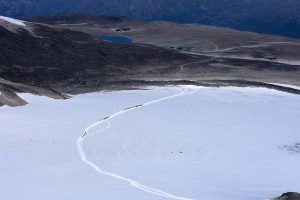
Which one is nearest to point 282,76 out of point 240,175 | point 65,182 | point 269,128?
point 269,128

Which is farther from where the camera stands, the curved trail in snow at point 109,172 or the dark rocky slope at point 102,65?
the dark rocky slope at point 102,65

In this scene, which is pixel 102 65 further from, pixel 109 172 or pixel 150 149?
pixel 109 172

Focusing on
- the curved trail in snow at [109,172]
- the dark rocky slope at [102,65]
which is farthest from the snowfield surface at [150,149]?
the dark rocky slope at [102,65]

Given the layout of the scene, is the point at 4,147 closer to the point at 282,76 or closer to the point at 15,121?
A: the point at 15,121

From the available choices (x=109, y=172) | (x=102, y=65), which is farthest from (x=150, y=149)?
(x=102, y=65)

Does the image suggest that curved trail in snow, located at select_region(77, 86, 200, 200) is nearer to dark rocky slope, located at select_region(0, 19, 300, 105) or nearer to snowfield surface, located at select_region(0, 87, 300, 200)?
snowfield surface, located at select_region(0, 87, 300, 200)

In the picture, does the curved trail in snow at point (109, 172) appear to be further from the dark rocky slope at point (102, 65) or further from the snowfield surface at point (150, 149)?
the dark rocky slope at point (102, 65)

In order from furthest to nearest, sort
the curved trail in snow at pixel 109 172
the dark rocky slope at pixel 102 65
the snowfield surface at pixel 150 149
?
the dark rocky slope at pixel 102 65 < the snowfield surface at pixel 150 149 < the curved trail in snow at pixel 109 172

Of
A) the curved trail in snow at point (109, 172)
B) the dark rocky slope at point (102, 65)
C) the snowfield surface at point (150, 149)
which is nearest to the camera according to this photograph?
the curved trail in snow at point (109, 172)

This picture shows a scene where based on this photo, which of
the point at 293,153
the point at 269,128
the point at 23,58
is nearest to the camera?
the point at 293,153
